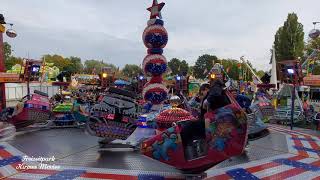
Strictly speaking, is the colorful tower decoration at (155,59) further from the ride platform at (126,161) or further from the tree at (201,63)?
the tree at (201,63)

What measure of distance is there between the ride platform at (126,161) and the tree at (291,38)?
29976 mm

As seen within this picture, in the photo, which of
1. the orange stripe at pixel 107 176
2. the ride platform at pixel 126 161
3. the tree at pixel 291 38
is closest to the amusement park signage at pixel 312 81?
the ride platform at pixel 126 161

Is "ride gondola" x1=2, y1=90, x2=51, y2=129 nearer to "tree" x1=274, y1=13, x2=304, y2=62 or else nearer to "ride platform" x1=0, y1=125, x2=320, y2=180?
"ride platform" x1=0, y1=125, x2=320, y2=180

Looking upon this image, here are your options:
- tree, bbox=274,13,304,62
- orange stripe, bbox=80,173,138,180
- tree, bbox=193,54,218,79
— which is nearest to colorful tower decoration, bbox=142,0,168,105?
orange stripe, bbox=80,173,138,180

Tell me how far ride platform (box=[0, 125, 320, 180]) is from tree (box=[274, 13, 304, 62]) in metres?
30.0

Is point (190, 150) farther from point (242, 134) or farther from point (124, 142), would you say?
point (124, 142)

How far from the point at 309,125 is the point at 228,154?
915 centimetres

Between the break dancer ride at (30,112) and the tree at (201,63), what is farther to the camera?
the tree at (201,63)

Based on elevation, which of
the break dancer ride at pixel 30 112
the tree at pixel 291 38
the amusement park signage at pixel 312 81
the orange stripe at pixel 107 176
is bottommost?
the orange stripe at pixel 107 176

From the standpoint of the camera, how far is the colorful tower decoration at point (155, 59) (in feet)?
39.2

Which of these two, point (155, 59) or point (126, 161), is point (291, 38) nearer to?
point (155, 59)

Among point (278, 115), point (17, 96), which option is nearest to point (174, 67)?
point (17, 96)

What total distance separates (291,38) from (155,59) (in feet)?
94.2

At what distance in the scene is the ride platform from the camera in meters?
5.47
